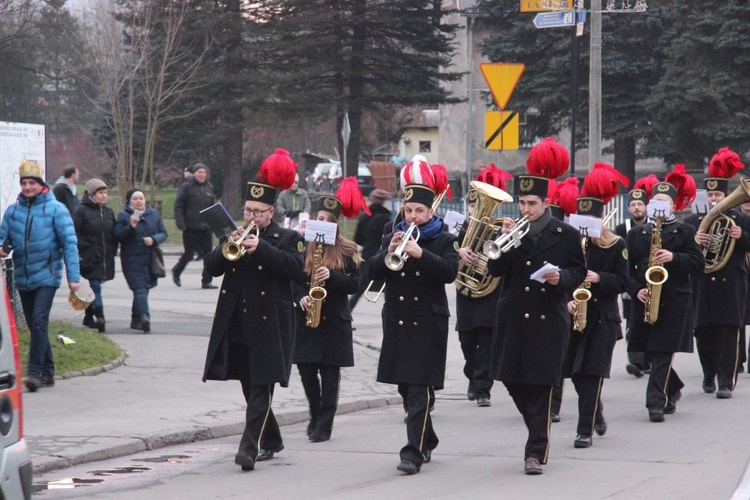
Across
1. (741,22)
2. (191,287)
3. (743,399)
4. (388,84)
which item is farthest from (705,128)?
(743,399)

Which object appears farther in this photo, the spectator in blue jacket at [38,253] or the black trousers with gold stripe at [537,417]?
the spectator in blue jacket at [38,253]

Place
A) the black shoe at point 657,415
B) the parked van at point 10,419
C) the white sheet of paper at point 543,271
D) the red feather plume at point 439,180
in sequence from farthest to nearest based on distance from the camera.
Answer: the black shoe at point 657,415 → the red feather plume at point 439,180 → the white sheet of paper at point 543,271 → the parked van at point 10,419

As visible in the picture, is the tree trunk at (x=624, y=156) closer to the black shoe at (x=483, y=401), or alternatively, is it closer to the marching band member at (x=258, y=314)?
the black shoe at (x=483, y=401)

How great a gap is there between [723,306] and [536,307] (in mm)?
4035

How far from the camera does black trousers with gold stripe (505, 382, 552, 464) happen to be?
8102 mm

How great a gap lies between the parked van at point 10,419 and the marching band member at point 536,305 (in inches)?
148

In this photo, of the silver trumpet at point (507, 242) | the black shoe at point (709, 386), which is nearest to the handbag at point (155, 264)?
the black shoe at point (709, 386)

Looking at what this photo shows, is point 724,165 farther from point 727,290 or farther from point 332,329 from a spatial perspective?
point 332,329

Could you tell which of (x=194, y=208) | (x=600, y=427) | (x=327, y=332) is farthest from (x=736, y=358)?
(x=194, y=208)

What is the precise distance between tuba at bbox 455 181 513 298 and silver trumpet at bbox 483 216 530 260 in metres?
0.30

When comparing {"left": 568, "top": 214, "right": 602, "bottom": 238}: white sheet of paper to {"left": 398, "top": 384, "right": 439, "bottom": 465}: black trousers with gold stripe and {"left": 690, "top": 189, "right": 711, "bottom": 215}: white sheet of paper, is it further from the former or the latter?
{"left": 690, "top": 189, "right": 711, "bottom": 215}: white sheet of paper

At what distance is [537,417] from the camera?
814 centimetres

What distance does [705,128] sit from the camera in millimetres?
35344

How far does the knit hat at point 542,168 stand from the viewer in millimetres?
8164
